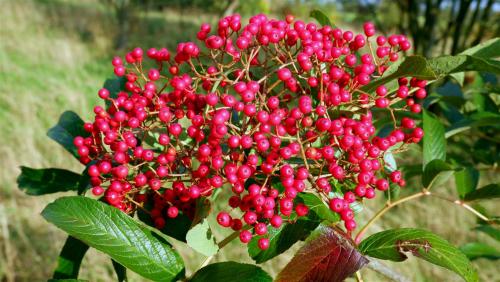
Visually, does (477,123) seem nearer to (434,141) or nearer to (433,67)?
(434,141)

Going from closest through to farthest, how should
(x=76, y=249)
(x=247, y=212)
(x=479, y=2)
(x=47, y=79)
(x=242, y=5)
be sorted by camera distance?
(x=247, y=212) < (x=76, y=249) < (x=479, y=2) < (x=47, y=79) < (x=242, y=5)

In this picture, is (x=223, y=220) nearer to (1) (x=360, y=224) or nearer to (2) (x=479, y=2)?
(1) (x=360, y=224)

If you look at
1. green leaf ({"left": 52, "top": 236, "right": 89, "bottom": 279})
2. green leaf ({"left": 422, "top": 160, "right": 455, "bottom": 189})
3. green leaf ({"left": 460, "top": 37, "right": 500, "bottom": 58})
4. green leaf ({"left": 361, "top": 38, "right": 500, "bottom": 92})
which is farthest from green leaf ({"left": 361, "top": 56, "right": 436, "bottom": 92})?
green leaf ({"left": 52, "top": 236, "right": 89, "bottom": 279})

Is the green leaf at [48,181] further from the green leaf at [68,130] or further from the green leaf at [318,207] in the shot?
the green leaf at [318,207]

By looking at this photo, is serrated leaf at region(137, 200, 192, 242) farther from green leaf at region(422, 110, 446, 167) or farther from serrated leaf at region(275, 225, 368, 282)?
green leaf at region(422, 110, 446, 167)

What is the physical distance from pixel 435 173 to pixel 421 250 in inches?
Result: 12.8

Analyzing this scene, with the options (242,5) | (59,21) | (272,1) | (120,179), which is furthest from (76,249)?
(272,1)

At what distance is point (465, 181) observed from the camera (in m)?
1.12

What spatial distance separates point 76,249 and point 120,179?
0.30m

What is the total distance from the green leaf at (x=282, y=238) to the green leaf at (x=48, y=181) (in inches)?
19.6

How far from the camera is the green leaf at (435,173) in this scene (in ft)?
3.08

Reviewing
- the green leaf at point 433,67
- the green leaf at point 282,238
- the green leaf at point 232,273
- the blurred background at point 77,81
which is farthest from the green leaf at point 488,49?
the green leaf at point 232,273

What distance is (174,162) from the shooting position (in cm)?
75

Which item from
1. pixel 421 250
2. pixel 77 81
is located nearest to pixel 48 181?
pixel 421 250
